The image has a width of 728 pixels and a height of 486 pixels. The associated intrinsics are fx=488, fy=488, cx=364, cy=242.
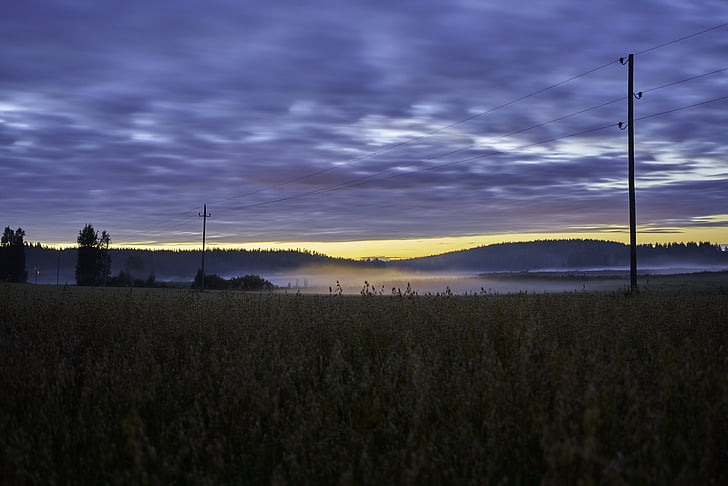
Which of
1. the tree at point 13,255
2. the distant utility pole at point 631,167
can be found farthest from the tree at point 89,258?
the distant utility pole at point 631,167

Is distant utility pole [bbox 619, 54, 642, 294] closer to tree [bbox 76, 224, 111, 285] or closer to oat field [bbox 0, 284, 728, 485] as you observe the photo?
oat field [bbox 0, 284, 728, 485]

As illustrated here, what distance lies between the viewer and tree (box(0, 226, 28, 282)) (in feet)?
362

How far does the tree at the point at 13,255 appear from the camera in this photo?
Result: 362 ft

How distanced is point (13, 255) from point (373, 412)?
135m

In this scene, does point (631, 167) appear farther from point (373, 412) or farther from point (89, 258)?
point (89, 258)

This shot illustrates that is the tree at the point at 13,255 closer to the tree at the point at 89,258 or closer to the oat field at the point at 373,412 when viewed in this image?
the tree at the point at 89,258

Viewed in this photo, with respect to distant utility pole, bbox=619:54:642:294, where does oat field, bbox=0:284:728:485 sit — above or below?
below

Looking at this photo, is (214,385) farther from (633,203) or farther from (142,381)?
(633,203)

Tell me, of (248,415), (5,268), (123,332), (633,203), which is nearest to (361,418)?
(248,415)

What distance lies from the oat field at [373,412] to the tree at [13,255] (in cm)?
12591

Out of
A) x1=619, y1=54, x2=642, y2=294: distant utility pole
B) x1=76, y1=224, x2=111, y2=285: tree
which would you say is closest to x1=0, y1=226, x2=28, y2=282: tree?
A: x1=76, y1=224, x2=111, y2=285: tree

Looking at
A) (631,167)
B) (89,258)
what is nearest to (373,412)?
(631,167)

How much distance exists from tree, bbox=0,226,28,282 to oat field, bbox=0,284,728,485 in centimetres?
12591

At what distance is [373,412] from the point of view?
4.18 m
